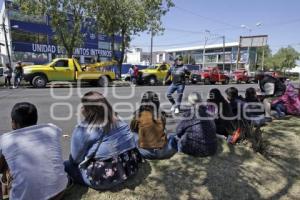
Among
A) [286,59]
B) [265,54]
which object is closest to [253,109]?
[286,59]

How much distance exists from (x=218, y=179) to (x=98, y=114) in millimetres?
1750

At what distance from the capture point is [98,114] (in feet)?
10.6

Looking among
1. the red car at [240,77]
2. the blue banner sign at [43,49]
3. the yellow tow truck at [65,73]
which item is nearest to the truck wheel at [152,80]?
the yellow tow truck at [65,73]

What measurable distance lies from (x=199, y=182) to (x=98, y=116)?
60.1 inches

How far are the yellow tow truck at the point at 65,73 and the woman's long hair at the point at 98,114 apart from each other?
55.3 ft

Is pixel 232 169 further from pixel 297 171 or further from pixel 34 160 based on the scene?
pixel 34 160

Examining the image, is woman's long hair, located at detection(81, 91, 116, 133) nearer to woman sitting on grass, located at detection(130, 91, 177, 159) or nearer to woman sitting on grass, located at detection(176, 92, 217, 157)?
woman sitting on grass, located at detection(130, 91, 177, 159)

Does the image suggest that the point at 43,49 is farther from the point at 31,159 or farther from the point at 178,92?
the point at 31,159

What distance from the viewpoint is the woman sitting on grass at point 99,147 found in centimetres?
321

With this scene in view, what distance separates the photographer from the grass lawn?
3.48 m

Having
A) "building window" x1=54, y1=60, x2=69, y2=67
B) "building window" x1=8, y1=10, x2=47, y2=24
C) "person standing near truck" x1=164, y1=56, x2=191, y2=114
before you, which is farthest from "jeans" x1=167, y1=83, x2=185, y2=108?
"building window" x1=8, y1=10, x2=47, y2=24

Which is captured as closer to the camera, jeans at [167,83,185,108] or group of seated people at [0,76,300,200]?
group of seated people at [0,76,300,200]

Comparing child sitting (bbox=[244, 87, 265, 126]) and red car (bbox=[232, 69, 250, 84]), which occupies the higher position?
child sitting (bbox=[244, 87, 265, 126])

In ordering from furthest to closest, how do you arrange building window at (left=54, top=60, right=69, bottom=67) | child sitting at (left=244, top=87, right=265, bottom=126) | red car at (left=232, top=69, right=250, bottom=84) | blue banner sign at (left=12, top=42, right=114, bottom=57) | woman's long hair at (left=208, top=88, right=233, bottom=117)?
blue banner sign at (left=12, top=42, right=114, bottom=57) < red car at (left=232, top=69, right=250, bottom=84) < building window at (left=54, top=60, right=69, bottom=67) < child sitting at (left=244, top=87, right=265, bottom=126) < woman's long hair at (left=208, top=88, right=233, bottom=117)
